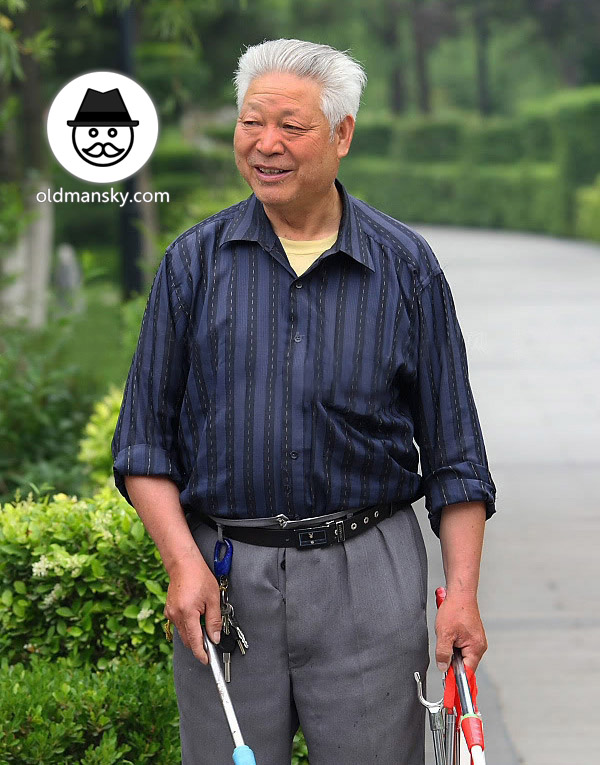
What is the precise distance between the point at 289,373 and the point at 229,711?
59 centimetres

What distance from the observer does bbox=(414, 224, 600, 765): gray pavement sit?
445 cm

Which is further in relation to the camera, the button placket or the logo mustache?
the logo mustache

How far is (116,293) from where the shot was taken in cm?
1997

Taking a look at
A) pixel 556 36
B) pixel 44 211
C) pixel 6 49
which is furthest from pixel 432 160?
pixel 6 49

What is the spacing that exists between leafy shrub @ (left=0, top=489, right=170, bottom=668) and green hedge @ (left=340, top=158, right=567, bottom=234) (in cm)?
2651

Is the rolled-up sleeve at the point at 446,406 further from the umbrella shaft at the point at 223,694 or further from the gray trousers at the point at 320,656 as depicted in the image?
the umbrella shaft at the point at 223,694

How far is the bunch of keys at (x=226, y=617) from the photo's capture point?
2316 mm

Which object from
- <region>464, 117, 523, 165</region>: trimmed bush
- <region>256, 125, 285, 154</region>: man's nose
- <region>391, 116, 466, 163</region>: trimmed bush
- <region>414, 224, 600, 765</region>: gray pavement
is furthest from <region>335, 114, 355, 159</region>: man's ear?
<region>391, 116, 466, 163</region>: trimmed bush

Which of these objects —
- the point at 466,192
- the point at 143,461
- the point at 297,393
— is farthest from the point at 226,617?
the point at 466,192

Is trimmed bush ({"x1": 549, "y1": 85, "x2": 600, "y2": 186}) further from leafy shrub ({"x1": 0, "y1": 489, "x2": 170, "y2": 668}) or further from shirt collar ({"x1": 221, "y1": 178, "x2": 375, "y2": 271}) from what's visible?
shirt collar ({"x1": 221, "y1": 178, "x2": 375, "y2": 271})

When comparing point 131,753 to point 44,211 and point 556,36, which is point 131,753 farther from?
point 556,36

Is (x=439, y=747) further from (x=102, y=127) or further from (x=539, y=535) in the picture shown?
Result: (x=539, y=535)

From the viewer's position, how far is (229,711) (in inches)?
85.9

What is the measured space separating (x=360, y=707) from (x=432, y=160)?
36.1 meters
